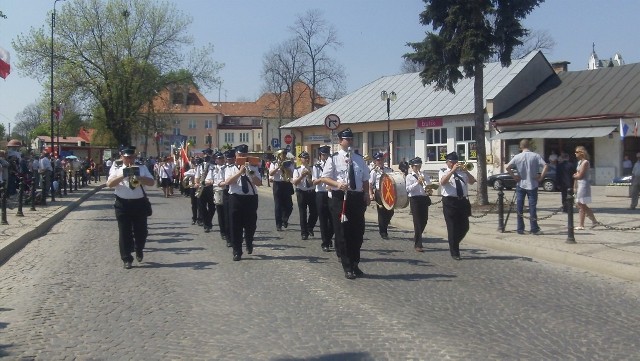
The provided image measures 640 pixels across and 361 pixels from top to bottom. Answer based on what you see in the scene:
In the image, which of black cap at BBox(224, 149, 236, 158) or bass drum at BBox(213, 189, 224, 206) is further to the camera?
bass drum at BBox(213, 189, 224, 206)

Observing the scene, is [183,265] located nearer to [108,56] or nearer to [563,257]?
[563,257]

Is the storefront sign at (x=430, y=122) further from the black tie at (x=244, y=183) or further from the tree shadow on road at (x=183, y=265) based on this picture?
the tree shadow on road at (x=183, y=265)

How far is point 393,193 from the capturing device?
44.0ft

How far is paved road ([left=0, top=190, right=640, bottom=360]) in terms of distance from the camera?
6.67m

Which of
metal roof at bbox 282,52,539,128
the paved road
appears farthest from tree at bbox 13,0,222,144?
the paved road

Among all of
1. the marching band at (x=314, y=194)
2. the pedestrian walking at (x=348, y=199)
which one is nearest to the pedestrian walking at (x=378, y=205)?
the marching band at (x=314, y=194)

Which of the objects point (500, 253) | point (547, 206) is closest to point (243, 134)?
point (547, 206)

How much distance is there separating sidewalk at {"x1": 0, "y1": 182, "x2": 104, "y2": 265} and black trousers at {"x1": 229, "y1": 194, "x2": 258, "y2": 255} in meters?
3.93

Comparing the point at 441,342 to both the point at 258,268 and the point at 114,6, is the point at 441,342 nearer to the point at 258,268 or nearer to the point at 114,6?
the point at 258,268

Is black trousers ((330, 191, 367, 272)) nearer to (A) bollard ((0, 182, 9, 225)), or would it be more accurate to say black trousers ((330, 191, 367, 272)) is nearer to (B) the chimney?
(A) bollard ((0, 182, 9, 225))

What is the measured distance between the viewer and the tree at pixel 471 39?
20.9m

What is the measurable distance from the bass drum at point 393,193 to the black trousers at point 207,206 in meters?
4.50

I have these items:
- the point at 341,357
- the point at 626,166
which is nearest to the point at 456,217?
the point at 341,357

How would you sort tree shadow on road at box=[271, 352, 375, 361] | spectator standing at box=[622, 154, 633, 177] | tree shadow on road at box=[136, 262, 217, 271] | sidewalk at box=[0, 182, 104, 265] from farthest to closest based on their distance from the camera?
spectator standing at box=[622, 154, 633, 177]
sidewalk at box=[0, 182, 104, 265]
tree shadow on road at box=[136, 262, 217, 271]
tree shadow on road at box=[271, 352, 375, 361]
